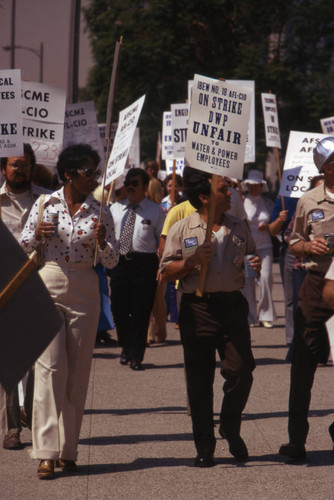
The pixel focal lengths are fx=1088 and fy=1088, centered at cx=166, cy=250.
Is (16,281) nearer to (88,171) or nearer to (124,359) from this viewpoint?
(88,171)

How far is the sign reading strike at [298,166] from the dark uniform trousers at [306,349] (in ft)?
12.4

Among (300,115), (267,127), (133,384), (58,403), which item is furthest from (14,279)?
(300,115)

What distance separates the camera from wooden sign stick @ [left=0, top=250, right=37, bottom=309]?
3.70 metres

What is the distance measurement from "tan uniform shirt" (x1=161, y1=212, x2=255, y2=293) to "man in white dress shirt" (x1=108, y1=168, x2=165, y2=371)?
4.17m

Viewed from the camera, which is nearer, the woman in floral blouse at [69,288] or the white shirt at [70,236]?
the woman in floral blouse at [69,288]

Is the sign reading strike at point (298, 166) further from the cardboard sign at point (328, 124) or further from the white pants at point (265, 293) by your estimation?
A: the white pants at point (265, 293)

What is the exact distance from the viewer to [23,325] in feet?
12.2

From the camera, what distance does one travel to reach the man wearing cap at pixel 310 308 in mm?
6652

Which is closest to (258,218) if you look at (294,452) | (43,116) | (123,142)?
(123,142)

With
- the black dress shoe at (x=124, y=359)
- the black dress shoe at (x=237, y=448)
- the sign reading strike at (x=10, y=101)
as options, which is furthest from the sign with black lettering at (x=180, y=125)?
the black dress shoe at (x=237, y=448)

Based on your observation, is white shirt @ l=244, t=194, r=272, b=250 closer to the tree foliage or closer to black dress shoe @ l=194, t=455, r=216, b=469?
black dress shoe @ l=194, t=455, r=216, b=469

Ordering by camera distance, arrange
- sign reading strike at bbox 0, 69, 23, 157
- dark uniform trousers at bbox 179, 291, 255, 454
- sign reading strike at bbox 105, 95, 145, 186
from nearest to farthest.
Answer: dark uniform trousers at bbox 179, 291, 255, 454 < sign reading strike at bbox 0, 69, 23, 157 < sign reading strike at bbox 105, 95, 145, 186

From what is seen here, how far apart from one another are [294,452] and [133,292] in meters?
4.57

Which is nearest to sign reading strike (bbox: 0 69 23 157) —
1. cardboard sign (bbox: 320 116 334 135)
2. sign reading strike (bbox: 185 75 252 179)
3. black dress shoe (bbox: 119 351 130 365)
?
sign reading strike (bbox: 185 75 252 179)
